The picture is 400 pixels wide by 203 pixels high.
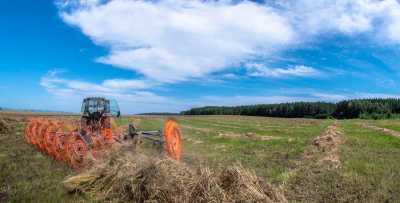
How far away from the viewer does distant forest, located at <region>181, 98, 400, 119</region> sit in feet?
355

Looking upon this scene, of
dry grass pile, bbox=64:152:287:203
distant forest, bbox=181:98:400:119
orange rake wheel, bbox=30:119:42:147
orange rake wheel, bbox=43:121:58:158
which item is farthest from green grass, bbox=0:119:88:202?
distant forest, bbox=181:98:400:119

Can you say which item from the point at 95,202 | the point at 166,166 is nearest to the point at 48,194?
the point at 95,202

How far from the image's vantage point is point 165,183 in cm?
788

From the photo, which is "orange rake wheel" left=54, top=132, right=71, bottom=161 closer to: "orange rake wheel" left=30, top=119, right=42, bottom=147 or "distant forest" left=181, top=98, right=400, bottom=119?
"orange rake wheel" left=30, top=119, right=42, bottom=147

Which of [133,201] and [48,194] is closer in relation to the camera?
[133,201]

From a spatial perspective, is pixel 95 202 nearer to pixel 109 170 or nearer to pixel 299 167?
pixel 109 170

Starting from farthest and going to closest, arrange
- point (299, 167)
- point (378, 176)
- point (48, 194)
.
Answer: point (299, 167) < point (378, 176) < point (48, 194)

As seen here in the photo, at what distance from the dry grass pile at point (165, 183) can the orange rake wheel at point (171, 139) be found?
3020mm

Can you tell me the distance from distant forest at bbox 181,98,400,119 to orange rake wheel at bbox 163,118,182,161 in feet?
318

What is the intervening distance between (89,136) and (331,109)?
4436 inches

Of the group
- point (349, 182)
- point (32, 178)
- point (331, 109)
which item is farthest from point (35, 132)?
point (331, 109)

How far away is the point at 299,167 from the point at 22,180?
7671 millimetres

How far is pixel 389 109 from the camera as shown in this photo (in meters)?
110

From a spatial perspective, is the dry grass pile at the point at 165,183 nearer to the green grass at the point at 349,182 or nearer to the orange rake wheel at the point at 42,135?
the green grass at the point at 349,182
